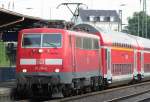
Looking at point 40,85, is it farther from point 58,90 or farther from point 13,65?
point 13,65

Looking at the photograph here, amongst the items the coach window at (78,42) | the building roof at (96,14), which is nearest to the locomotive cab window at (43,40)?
the coach window at (78,42)

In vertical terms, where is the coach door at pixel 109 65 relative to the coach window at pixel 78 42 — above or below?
below

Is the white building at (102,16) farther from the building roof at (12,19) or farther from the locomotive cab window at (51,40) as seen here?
the locomotive cab window at (51,40)

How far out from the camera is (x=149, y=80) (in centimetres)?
4291

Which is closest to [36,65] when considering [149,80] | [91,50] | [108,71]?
[91,50]

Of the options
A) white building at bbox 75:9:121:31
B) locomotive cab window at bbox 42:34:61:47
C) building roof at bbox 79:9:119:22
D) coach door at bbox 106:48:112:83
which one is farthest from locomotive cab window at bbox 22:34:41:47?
building roof at bbox 79:9:119:22

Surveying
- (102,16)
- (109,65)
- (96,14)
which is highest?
(96,14)

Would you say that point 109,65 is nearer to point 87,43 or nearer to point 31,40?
point 87,43

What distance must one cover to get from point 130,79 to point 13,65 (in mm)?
7335

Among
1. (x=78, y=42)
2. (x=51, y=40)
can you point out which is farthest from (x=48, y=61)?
(x=78, y=42)

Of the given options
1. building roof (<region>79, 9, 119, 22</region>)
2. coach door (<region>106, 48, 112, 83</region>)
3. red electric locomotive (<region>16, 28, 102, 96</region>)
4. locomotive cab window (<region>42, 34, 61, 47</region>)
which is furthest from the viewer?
building roof (<region>79, 9, 119, 22</region>)

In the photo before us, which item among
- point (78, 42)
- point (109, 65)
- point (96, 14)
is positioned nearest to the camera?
point (78, 42)

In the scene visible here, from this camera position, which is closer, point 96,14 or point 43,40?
point 43,40

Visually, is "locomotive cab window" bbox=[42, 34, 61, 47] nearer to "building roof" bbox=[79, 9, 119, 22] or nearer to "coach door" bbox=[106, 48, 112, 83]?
"coach door" bbox=[106, 48, 112, 83]
